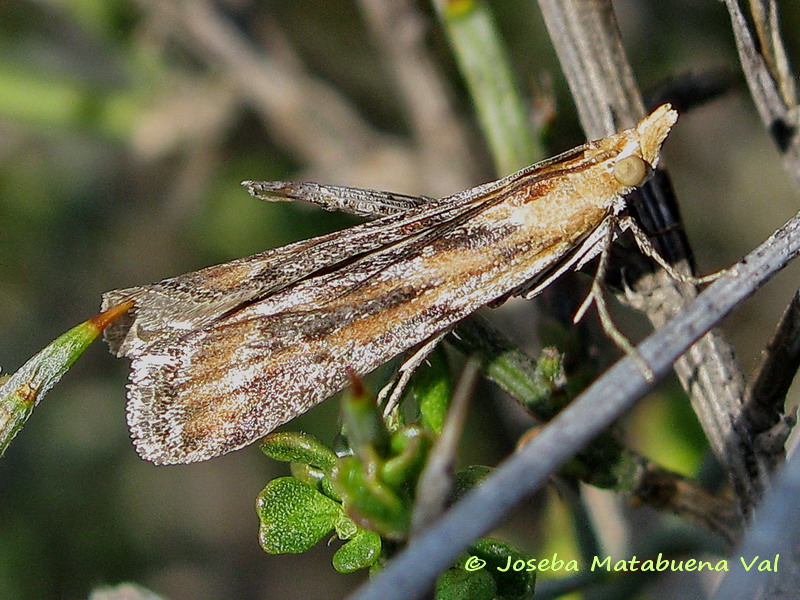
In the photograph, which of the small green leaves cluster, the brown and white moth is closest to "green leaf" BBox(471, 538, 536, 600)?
the small green leaves cluster

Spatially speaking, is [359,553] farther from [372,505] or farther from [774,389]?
[774,389]

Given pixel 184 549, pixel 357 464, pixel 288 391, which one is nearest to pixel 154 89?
pixel 184 549

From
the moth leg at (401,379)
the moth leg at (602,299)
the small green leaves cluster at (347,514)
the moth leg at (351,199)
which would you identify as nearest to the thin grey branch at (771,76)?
the moth leg at (602,299)

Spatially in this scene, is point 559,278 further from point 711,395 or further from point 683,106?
point 683,106

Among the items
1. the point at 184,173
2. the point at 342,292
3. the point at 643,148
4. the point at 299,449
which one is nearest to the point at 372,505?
the point at 299,449

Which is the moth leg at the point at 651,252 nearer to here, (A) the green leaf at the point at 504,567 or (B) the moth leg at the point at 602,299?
(B) the moth leg at the point at 602,299

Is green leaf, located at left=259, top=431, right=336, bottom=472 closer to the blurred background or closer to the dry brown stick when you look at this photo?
the dry brown stick
